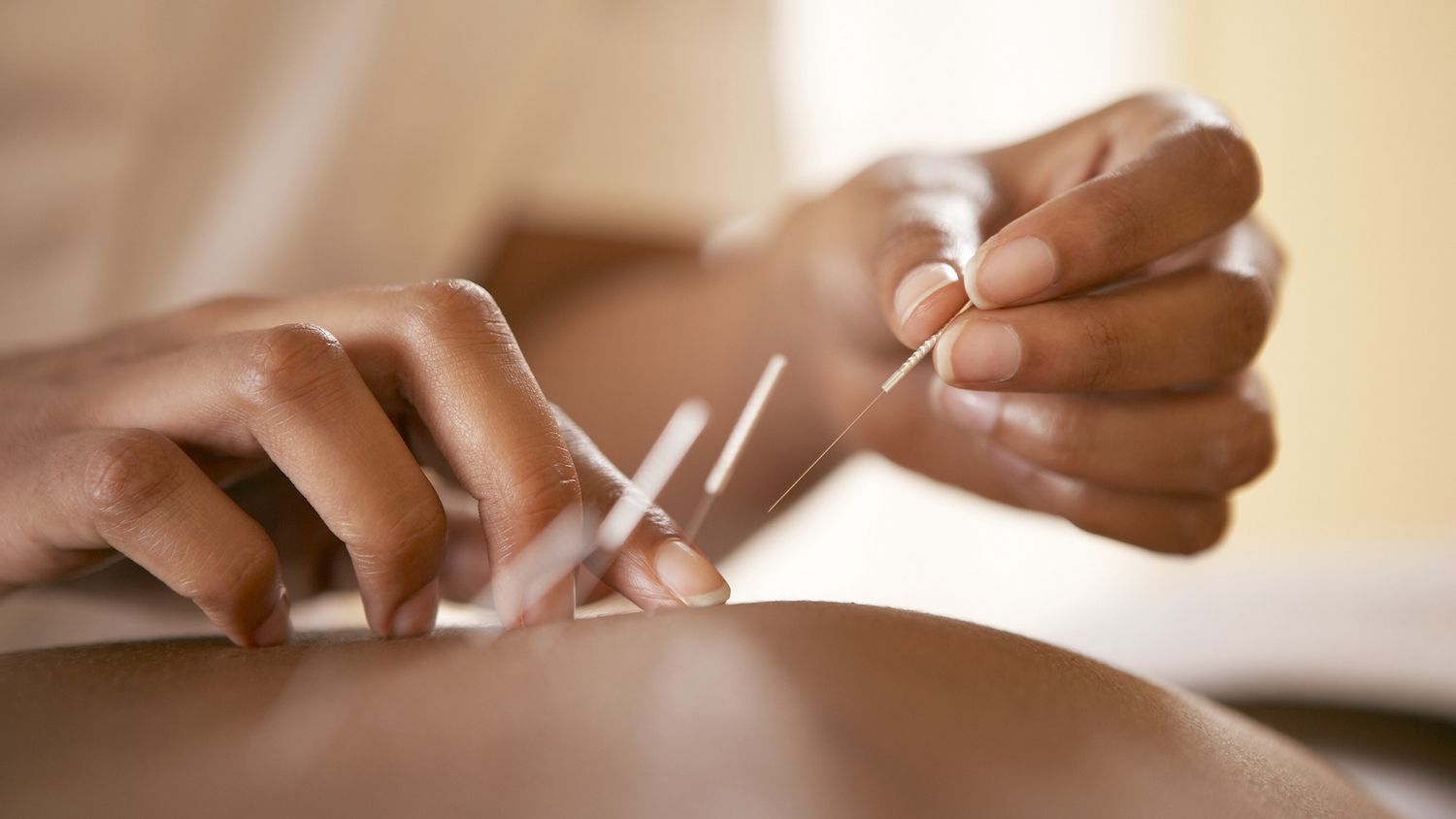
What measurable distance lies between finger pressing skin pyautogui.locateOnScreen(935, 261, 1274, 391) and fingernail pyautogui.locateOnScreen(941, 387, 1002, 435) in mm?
79

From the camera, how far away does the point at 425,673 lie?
14.2 inches

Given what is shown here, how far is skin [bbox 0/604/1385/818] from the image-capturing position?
308mm

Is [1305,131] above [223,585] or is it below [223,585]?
below

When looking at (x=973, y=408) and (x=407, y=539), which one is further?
(x=973, y=408)

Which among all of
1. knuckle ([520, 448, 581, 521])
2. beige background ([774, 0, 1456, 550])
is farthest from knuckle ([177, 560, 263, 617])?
beige background ([774, 0, 1456, 550])

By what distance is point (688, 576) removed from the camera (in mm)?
444

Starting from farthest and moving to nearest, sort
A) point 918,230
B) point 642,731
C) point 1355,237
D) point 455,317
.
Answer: point 1355,237 → point 918,230 → point 455,317 → point 642,731

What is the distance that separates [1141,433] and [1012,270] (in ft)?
0.53

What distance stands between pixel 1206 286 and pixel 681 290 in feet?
2.36

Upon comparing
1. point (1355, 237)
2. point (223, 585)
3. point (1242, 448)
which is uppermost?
point (223, 585)

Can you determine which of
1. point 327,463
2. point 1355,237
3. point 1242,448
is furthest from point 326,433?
point 1355,237

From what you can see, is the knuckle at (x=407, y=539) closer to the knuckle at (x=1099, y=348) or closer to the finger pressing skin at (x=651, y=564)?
the finger pressing skin at (x=651, y=564)

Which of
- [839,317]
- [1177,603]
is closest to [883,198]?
[839,317]

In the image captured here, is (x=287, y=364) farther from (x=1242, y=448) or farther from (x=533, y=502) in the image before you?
(x=1242, y=448)
